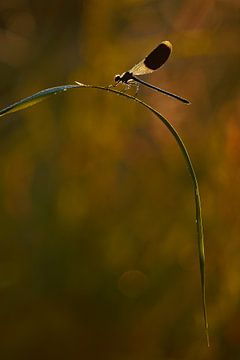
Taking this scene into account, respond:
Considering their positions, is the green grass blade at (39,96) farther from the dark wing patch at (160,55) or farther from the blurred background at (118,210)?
the blurred background at (118,210)

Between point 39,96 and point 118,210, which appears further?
point 118,210

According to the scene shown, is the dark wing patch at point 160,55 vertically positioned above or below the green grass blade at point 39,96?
above

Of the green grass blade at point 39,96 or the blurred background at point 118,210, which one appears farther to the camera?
the blurred background at point 118,210

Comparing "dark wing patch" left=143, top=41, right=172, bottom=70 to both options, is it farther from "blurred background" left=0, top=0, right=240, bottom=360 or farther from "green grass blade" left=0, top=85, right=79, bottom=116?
"blurred background" left=0, top=0, right=240, bottom=360

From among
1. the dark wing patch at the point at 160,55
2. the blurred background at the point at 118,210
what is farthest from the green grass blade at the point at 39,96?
the blurred background at the point at 118,210

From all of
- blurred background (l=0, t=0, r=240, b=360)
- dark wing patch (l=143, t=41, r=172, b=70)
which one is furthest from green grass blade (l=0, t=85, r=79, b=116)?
blurred background (l=0, t=0, r=240, b=360)

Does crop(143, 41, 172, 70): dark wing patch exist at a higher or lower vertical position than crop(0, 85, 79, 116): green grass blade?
higher

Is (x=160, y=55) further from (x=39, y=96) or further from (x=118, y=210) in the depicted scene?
(x=118, y=210)

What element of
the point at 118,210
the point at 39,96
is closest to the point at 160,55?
the point at 39,96

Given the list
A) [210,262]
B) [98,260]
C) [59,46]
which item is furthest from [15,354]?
[59,46]

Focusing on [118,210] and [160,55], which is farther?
[118,210]
